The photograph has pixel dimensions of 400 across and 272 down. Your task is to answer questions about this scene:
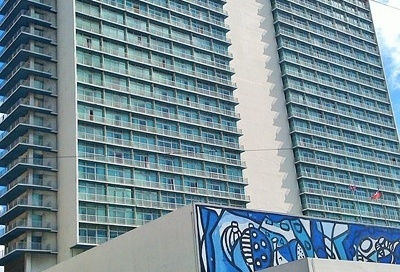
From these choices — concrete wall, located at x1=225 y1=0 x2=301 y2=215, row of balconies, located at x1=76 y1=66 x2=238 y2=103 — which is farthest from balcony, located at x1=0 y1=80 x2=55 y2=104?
concrete wall, located at x1=225 y1=0 x2=301 y2=215

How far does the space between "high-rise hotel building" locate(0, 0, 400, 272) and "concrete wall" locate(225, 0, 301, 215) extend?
239 millimetres

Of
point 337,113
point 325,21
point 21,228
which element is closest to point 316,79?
point 337,113

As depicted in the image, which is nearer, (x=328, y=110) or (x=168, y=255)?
(x=168, y=255)

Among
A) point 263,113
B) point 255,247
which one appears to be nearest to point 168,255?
point 255,247

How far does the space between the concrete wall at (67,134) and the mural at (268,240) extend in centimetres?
3839

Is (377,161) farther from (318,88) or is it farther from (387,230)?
(387,230)

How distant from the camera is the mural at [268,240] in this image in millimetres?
44056

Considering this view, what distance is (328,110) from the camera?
11681cm

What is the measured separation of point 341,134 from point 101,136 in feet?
165

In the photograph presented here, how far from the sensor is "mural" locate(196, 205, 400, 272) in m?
44.1

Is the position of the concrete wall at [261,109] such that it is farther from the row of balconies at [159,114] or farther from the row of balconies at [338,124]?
the row of balconies at [159,114]

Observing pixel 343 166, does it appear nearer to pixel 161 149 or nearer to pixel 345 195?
pixel 345 195

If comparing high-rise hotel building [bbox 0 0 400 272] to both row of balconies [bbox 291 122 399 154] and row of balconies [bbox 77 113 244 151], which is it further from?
row of balconies [bbox 291 122 399 154]

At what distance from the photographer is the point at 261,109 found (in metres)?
106
